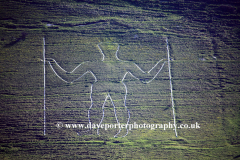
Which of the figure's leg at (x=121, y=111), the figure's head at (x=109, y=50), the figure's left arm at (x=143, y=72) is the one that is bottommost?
the figure's leg at (x=121, y=111)

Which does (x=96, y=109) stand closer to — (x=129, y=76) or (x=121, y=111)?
(x=121, y=111)

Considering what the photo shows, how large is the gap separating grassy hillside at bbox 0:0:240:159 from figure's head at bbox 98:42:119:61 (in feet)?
0.11

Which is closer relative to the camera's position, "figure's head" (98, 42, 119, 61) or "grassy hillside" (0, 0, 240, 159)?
"grassy hillside" (0, 0, 240, 159)

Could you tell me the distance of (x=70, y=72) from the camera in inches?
98.5

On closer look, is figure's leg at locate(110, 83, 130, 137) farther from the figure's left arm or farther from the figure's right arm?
the figure's right arm

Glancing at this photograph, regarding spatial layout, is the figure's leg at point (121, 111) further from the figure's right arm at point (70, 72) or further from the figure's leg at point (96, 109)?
the figure's right arm at point (70, 72)

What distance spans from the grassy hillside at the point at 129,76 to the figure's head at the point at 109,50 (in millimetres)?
34

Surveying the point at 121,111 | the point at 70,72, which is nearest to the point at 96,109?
the point at 121,111

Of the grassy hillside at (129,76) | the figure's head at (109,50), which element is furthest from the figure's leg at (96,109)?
the figure's head at (109,50)

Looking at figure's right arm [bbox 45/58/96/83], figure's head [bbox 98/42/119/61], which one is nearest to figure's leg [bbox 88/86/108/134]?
figure's right arm [bbox 45/58/96/83]

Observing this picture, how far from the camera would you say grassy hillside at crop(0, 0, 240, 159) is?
2.42 metres

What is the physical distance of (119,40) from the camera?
2.59 metres

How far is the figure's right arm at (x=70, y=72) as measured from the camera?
2492mm

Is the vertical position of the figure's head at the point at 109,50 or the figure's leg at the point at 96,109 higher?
the figure's head at the point at 109,50
